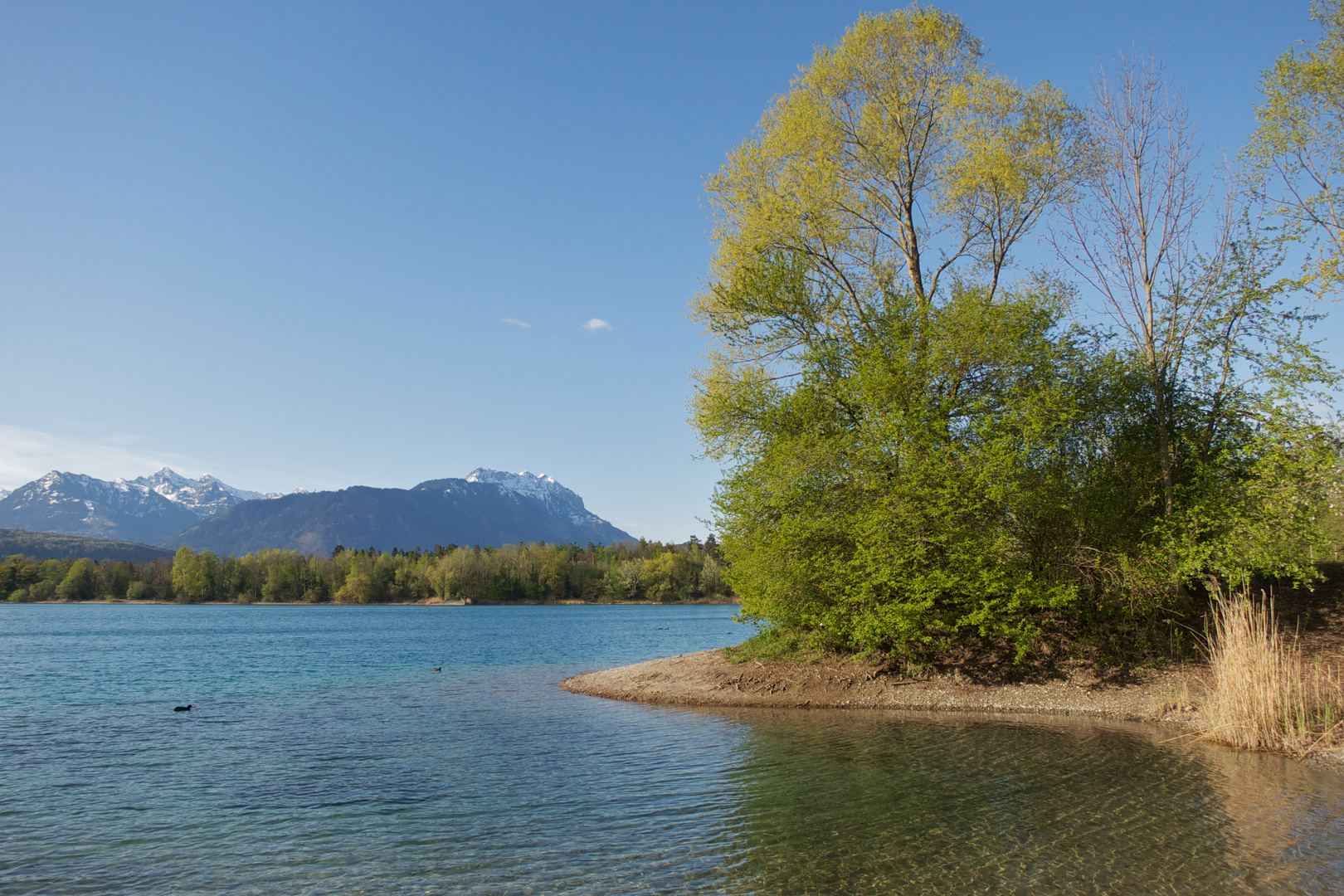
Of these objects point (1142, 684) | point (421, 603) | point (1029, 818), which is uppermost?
point (1142, 684)

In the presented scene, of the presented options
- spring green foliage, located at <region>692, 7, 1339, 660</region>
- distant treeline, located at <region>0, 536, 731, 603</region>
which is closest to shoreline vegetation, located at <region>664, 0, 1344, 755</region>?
spring green foliage, located at <region>692, 7, 1339, 660</region>

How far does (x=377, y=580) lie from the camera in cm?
16662

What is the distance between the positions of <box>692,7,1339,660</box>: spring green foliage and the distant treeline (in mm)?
134949

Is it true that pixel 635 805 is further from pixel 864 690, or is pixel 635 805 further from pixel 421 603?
pixel 421 603

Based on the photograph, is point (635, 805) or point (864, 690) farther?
point (864, 690)

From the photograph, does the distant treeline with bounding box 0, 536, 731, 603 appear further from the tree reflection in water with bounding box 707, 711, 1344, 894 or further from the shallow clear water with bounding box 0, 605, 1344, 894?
the tree reflection in water with bounding box 707, 711, 1344, 894

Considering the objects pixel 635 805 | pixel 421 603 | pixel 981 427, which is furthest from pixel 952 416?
pixel 421 603

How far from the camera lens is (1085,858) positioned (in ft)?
28.9

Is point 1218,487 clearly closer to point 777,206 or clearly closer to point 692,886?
point 777,206

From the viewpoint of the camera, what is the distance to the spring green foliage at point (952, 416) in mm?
19031

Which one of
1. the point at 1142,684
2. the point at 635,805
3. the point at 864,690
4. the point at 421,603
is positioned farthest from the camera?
the point at 421,603

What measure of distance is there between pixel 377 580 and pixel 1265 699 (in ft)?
574

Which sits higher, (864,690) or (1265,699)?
(1265,699)

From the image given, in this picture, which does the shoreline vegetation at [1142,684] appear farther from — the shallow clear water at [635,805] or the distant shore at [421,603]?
the distant shore at [421,603]
